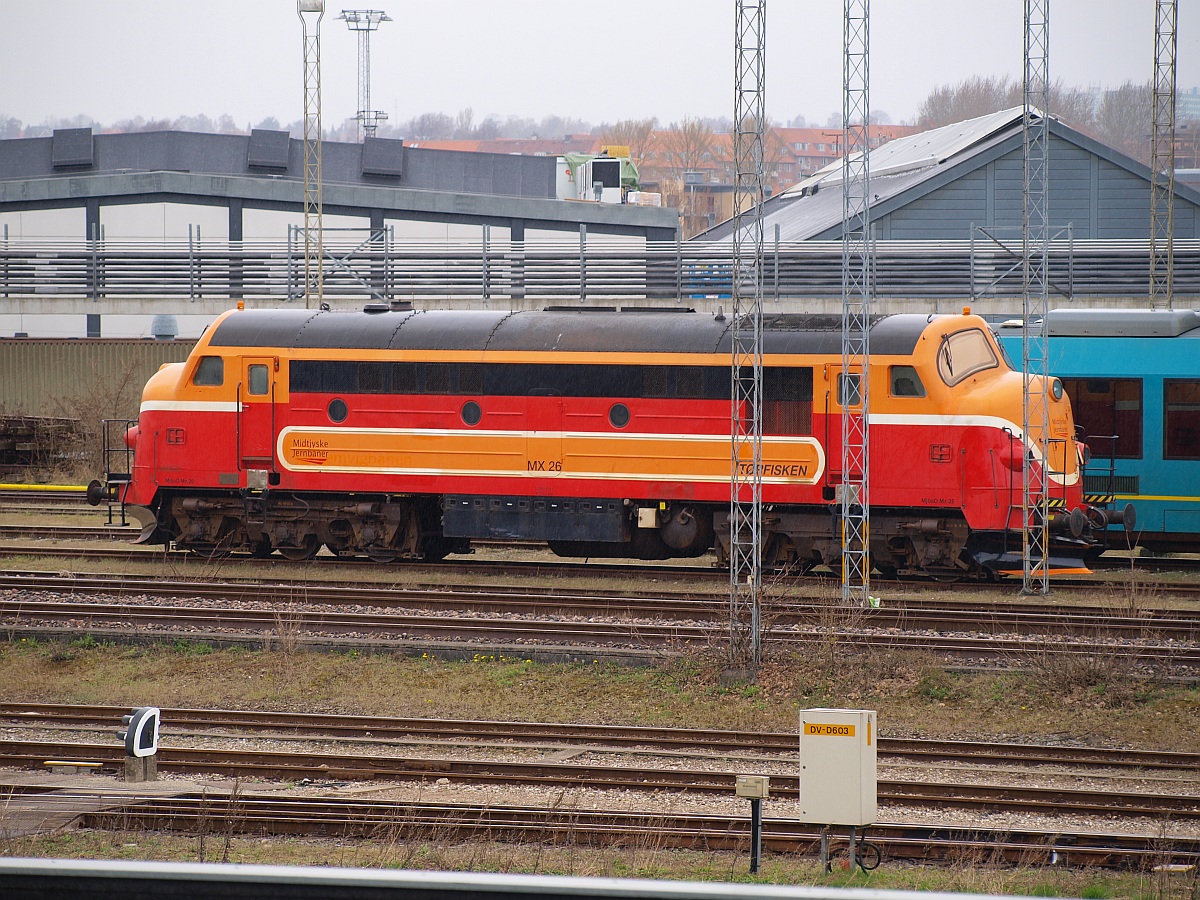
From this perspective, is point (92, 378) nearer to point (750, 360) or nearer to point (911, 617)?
point (750, 360)

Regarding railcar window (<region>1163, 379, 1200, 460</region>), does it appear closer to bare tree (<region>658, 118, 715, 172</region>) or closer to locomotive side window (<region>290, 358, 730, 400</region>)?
locomotive side window (<region>290, 358, 730, 400</region>)

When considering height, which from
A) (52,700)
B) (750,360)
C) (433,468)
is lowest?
(52,700)

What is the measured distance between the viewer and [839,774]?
8.82 meters

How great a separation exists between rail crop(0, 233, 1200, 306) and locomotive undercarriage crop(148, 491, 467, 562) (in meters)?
12.1

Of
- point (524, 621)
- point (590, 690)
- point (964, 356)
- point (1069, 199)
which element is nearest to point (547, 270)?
point (1069, 199)

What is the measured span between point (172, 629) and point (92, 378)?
24182 millimetres

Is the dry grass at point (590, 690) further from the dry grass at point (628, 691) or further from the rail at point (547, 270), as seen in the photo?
the rail at point (547, 270)

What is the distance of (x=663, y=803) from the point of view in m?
10.4

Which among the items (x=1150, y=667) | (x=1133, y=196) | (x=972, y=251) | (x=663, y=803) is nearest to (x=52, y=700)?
(x=663, y=803)

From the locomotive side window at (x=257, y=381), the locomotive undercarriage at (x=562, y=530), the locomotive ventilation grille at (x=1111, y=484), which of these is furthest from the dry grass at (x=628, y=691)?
the locomotive ventilation grille at (x=1111, y=484)

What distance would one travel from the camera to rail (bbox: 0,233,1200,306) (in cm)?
3534

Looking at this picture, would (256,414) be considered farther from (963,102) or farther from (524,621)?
(963,102)

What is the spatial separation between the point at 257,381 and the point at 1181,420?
1526 centimetres

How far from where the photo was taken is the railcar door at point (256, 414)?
2088 centimetres
